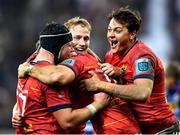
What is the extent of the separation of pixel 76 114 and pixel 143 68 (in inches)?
35.7

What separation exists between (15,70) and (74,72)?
9.38 m

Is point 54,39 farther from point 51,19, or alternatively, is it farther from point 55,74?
point 51,19

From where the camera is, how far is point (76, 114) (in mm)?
7246

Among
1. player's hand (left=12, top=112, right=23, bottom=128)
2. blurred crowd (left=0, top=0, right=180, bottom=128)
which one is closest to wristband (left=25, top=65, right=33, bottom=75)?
player's hand (left=12, top=112, right=23, bottom=128)

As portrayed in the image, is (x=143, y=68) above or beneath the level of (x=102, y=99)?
above

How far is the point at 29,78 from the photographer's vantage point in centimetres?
747

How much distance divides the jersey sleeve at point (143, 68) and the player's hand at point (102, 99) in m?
0.38

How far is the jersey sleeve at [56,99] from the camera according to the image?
7219mm

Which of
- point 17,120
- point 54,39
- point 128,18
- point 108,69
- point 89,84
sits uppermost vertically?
point 128,18

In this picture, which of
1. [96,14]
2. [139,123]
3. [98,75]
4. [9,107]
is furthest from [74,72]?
[96,14]

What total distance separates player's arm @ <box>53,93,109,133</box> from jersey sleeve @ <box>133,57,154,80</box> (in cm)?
46

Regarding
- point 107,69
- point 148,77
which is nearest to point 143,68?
point 148,77

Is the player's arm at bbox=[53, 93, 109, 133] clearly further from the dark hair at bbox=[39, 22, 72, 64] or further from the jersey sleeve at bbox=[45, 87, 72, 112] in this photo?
the dark hair at bbox=[39, 22, 72, 64]

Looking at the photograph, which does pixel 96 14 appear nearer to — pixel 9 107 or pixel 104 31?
pixel 104 31
